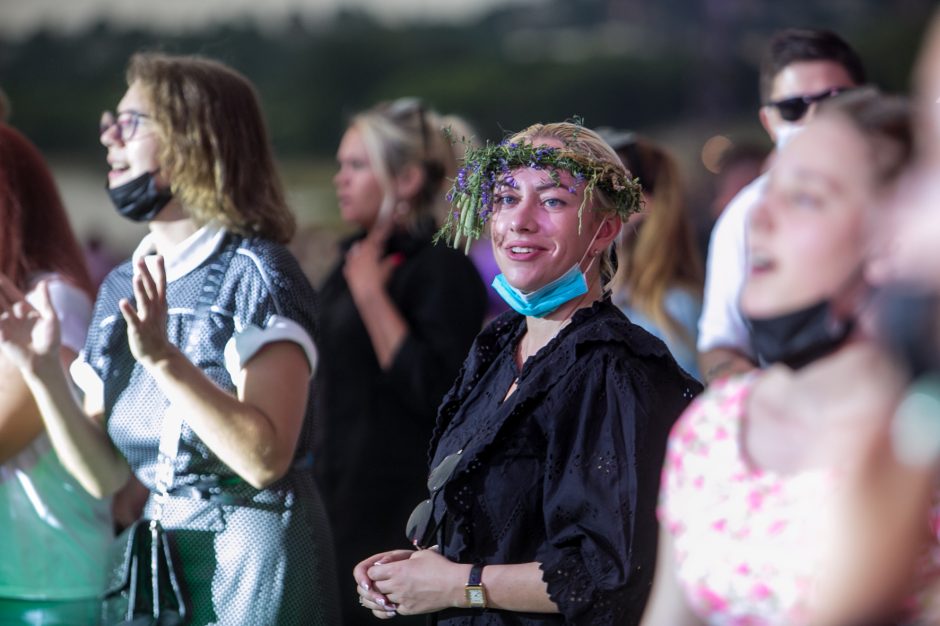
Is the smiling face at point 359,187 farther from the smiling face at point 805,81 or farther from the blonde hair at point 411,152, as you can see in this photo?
the smiling face at point 805,81

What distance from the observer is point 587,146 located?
2582 millimetres

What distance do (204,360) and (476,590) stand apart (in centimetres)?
89

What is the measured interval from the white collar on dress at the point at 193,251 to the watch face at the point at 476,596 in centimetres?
110

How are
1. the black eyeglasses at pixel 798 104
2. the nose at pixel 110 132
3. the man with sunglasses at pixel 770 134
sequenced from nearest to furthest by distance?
the nose at pixel 110 132
the black eyeglasses at pixel 798 104
the man with sunglasses at pixel 770 134

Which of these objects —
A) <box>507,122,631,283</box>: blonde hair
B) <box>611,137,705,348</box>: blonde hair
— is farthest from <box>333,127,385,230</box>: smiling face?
<box>507,122,631,283</box>: blonde hair

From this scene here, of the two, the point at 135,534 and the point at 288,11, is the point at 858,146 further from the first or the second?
the point at 288,11

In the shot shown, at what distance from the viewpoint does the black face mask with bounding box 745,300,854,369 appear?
4.98ft

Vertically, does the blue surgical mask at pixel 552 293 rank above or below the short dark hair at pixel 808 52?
below

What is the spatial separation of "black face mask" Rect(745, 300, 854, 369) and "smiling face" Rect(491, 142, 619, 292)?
94 cm

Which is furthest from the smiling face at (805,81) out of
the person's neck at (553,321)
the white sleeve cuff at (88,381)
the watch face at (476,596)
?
the white sleeve cuff at (88,381)

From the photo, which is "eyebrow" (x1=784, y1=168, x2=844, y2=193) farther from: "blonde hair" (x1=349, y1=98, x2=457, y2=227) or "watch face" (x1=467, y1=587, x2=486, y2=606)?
"blonde hair" (x1=349, y1=98, x2=457, y2=227)

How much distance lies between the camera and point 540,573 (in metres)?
2.29

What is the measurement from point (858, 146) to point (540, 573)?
1101mm

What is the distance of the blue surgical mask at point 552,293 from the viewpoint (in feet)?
8.35
